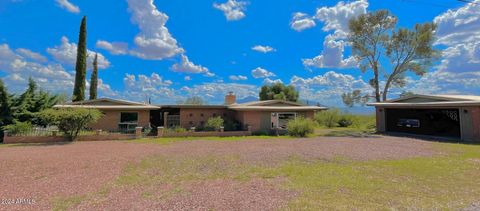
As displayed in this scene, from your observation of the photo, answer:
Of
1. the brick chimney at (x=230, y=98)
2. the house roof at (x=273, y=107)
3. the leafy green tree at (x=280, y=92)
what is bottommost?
the house roof at (x=273, y=107)

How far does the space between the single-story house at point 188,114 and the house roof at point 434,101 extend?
657cm

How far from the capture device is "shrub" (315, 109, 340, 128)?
1079 inches

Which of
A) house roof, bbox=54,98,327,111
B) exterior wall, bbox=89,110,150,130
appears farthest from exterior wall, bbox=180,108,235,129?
exterior wall, bbox=89,110,150,130

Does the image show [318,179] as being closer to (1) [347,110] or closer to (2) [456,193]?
(2) [456,193]

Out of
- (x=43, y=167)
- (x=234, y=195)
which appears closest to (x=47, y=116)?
(x=43, y=167)

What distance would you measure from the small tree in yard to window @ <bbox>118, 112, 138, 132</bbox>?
132 inches

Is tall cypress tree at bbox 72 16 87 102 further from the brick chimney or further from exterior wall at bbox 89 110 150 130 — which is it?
the brick chimney

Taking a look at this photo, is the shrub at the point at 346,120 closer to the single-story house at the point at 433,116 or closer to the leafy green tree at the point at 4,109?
the single-story house at the point at 433,116

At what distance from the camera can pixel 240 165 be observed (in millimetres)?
8055

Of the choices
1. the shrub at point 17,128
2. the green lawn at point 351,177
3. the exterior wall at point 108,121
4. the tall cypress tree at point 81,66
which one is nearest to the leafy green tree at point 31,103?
the shrub at point 17,128

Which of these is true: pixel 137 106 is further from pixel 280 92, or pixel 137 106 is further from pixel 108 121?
pixel 280 92

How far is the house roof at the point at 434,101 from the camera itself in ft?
48.4

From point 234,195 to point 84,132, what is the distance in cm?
1469

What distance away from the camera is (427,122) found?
63.9 feet
